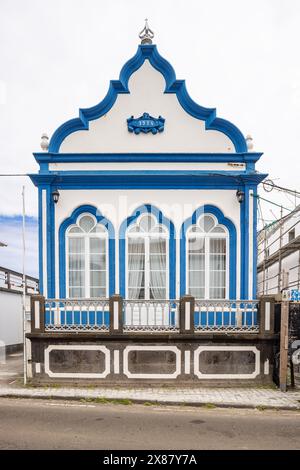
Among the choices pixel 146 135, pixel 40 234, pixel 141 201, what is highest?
pixel 146 135

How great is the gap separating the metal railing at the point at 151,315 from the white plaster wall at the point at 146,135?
12.9 feet

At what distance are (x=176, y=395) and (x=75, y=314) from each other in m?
3.28

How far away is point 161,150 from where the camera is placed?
10.0 meters

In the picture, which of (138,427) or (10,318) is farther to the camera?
(10,318)

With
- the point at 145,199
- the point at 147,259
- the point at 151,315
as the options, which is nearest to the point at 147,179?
the point at 145,199

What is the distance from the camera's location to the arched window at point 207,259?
992 centimetres

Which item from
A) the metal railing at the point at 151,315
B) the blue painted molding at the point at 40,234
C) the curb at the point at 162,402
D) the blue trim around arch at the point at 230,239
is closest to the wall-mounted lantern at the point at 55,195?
the blue painted molding at the point at 40,234

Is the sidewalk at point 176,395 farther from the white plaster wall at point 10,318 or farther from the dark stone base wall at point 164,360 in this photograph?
the white plaster wall at point 10,318

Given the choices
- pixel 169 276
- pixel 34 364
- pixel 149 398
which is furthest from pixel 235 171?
pixel 34 364

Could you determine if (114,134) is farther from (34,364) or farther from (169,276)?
(34,364)

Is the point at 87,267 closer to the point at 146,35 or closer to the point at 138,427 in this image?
the point at 138,427

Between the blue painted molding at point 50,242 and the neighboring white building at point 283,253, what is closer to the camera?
the blue painted molding at point 50,242

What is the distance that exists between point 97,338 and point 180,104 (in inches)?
248

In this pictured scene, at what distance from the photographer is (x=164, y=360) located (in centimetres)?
876
